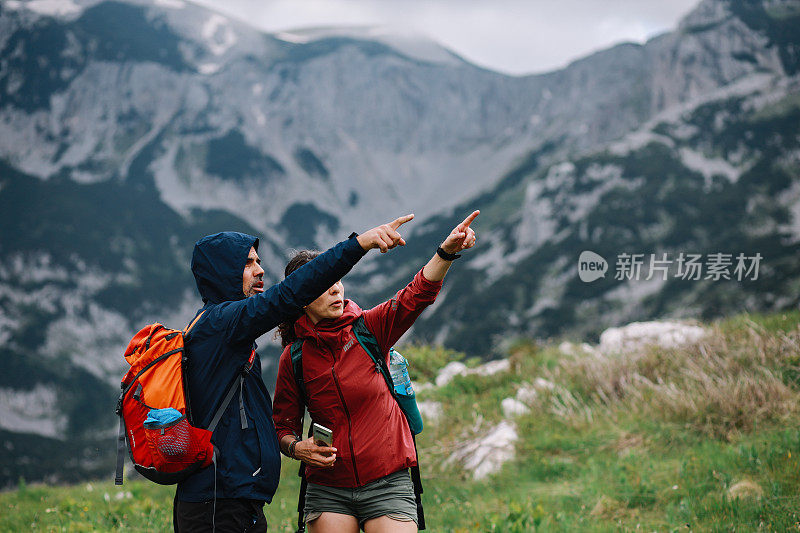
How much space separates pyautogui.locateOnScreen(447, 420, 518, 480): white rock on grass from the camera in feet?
26.5

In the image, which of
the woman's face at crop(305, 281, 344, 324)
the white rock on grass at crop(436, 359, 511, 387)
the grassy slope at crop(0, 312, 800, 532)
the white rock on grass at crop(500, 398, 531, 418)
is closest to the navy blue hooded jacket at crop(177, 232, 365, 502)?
the woman's face at crop(305, 281, 344, 324)

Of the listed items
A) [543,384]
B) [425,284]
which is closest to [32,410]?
[543,384]

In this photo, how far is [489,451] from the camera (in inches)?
330

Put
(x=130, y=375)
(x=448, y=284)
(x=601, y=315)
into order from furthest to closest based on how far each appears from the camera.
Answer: (x=448, y=284), (x=601, y=315), (x=130, y=375)

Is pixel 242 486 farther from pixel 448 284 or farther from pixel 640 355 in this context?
pixel 448 284

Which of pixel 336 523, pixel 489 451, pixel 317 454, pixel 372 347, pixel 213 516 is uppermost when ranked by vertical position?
pixel 372 347

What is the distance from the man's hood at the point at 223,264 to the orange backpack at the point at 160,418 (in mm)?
376

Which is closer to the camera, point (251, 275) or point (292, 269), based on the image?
point (251, 275)

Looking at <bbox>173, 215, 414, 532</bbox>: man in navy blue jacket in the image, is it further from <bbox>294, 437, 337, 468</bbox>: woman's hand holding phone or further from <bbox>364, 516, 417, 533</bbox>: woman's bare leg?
<bbox>364, 516, 417, 533</bbox>: woman's bare leg

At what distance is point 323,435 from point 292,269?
1.02 metres

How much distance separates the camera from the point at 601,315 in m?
114

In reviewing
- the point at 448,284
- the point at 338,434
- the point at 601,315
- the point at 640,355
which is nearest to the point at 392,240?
the point at 338,434

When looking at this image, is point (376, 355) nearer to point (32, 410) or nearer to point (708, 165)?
point (708, 165)

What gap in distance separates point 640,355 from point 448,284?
149151 mm
